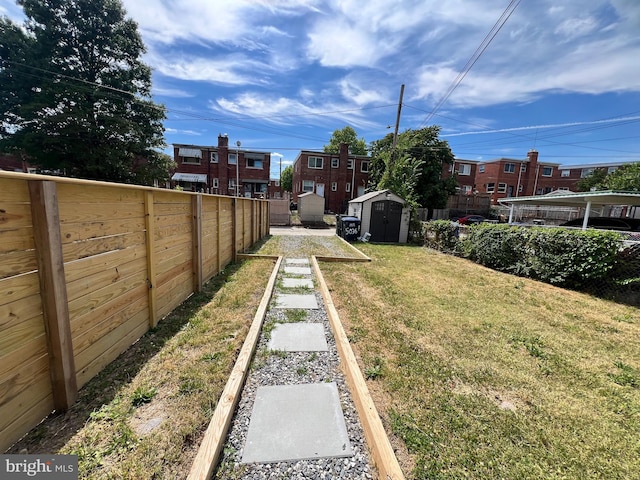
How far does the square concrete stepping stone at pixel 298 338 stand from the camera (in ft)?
10.5

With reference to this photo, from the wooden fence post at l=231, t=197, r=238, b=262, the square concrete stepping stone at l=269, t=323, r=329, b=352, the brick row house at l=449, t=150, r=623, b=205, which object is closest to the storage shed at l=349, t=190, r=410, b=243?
the wooden fence post at l=231, t=197, r=238, b=262

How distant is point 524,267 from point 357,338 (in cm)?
701

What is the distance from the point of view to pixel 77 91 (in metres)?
15.1

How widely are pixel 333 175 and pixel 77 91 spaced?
2063 centimetres

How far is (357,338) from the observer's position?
3.48 metres

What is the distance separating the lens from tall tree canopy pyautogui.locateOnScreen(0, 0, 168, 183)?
14602 mm

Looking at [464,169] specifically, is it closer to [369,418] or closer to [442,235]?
[442,235]

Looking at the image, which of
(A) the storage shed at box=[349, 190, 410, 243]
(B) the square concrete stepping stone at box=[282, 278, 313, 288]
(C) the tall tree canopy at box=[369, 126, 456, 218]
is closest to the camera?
(B) the square concrete stepping stone at box=[282, 278, 313, 288]

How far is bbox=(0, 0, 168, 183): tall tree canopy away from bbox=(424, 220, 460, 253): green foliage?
59.9ft

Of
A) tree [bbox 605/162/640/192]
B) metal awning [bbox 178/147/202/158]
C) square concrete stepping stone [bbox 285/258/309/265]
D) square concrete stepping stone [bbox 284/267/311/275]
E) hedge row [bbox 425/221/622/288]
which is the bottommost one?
square concrete stepping stone [bbox 285/258/309/265]

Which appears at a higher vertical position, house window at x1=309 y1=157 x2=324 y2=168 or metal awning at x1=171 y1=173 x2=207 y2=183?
house window at x1=309 y1=157 x2=324 y2=168

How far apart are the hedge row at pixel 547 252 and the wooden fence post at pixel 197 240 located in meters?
8.62

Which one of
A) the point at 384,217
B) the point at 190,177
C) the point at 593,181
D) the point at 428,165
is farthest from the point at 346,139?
the point at 384,217

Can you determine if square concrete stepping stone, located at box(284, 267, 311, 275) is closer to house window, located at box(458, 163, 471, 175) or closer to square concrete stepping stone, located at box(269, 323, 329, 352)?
square concrete stepping stone, located at box(269, 323, 329, 352)
